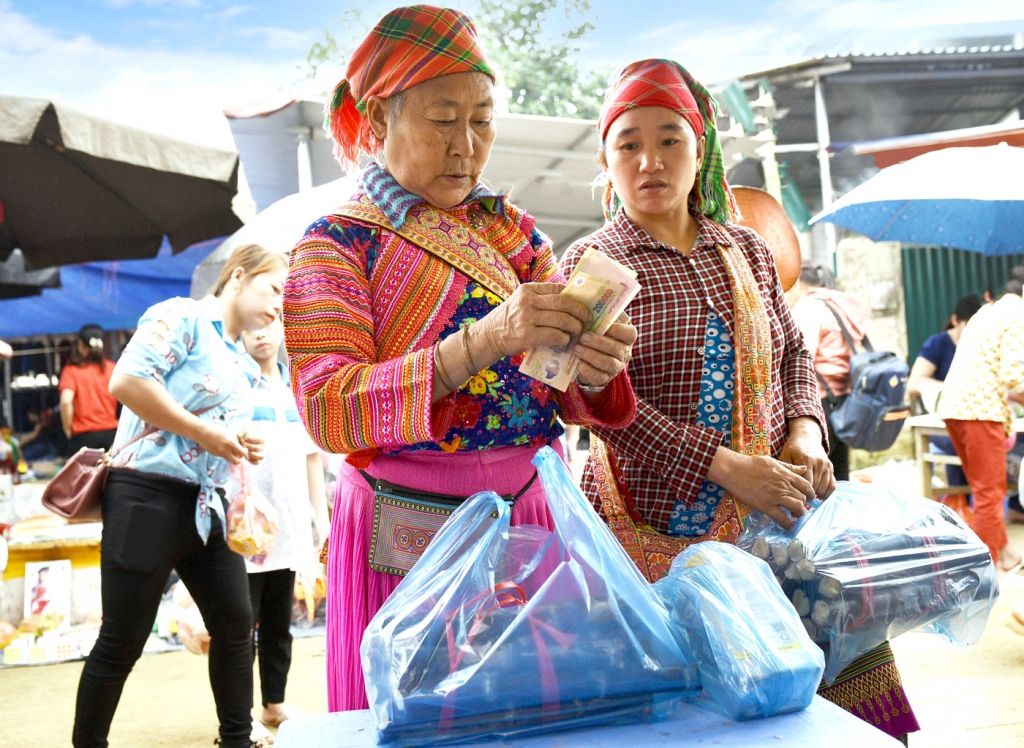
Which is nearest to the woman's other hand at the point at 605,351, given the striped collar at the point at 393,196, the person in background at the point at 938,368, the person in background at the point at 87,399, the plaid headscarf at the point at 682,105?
the striped collar at the point at 393,196

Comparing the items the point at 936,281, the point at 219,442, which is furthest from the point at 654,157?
the point at 936,281

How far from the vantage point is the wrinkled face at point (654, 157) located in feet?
6.18

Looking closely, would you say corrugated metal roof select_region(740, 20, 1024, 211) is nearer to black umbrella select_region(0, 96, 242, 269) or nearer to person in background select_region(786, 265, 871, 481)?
person in background select_region(786, 265, 871, 481)

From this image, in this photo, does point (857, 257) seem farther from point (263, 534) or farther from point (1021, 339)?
point (263, 534)

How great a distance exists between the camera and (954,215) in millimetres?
6000

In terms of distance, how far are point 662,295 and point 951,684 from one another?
2.89m

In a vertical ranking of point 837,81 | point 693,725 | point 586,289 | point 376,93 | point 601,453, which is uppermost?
point 837,81

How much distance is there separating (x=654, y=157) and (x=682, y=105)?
13 centimetres

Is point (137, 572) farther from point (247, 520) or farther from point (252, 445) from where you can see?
point (252, 445)

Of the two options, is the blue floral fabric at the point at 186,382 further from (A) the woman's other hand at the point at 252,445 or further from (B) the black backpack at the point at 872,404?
(B) the black backpack at the point at 872,404

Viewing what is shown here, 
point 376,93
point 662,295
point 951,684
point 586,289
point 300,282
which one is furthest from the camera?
point 951,684

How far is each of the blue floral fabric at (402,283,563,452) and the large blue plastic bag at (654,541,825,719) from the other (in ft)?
1.30

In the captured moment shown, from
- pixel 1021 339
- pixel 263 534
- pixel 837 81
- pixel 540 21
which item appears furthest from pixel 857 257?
pixel 263 534

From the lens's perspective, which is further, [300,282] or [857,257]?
[857,257]
